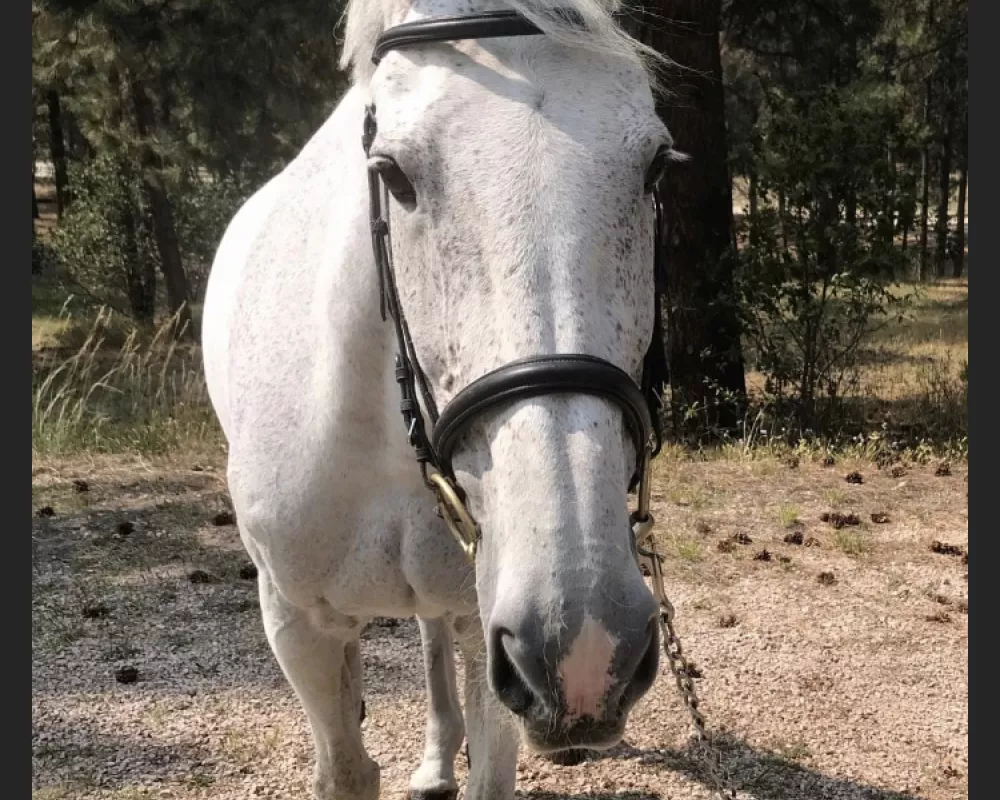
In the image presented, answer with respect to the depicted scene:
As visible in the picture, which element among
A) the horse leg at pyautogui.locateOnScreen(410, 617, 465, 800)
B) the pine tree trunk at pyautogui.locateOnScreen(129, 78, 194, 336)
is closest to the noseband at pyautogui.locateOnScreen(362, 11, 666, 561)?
the horse leg at pyautogui.locateOnScreen(410, 617, 465, 800)

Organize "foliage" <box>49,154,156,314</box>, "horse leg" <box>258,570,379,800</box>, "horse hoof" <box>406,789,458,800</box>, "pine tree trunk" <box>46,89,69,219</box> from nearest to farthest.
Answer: "horse leg" <box>258,570,379,800</box> → "horse hoof" <box>406,789,458,800</box> → "foliage" <box>49,154,156,314</box> → "pine tree trunk" <box>46,89,69,219</box>

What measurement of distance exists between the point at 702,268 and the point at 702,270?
2cm

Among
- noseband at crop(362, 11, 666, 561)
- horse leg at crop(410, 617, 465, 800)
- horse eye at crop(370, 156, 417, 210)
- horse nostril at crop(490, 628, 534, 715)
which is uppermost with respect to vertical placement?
horse eye at crop(370, 156, 417, 210)

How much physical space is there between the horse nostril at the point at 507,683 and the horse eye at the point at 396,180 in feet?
2.53

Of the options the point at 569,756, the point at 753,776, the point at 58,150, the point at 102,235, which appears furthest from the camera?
the point at 58,150

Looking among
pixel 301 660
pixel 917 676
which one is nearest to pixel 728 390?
pixel 917 676

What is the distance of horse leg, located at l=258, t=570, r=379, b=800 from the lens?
273 cm

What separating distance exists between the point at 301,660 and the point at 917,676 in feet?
9.50

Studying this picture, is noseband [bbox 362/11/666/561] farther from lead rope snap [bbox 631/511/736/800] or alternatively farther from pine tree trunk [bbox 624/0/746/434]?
pine tree trunk [bbox 624/0/746/434]

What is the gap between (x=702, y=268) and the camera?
7.98 meters

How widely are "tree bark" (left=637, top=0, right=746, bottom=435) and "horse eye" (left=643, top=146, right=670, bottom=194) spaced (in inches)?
237

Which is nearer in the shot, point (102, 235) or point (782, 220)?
point (782, 220)

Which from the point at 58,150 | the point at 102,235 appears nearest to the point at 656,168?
the point at 102,235

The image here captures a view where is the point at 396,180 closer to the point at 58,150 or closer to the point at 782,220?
the point at 782,220
